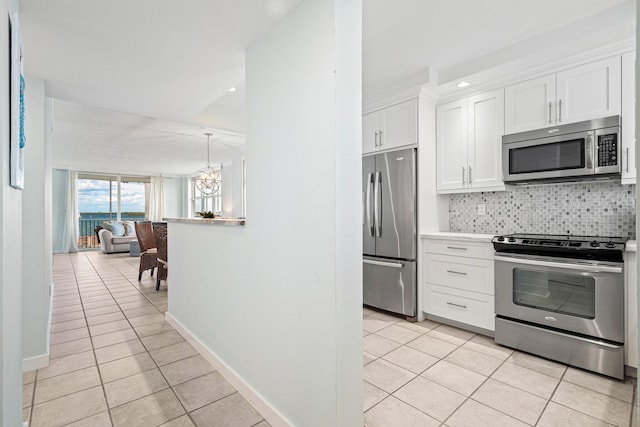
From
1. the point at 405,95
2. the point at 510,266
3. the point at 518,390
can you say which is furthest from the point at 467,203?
the point at 518,390

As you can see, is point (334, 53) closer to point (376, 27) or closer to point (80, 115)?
point (376, 27)

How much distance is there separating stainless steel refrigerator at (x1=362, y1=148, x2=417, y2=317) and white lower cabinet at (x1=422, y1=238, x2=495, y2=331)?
16 centimetres

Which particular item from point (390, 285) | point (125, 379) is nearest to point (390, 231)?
point (390, 285)

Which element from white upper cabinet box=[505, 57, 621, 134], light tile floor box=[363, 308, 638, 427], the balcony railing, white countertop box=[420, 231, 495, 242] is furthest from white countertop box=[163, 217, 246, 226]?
the balcony railing

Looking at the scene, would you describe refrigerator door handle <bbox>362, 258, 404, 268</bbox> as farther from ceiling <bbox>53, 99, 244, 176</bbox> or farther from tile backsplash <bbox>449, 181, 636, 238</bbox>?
ceiling <bbox>53, 99, 244, 176</bbox>

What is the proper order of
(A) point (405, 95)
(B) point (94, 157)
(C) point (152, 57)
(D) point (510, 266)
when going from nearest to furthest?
1. (C) point (152, 57)
2. (D) point (510, 266)
3. (A) point (405, 95)
4. (B) point (94, 157)

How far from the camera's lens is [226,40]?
1.94 meters

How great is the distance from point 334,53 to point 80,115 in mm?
4608

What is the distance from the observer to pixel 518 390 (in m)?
1.99

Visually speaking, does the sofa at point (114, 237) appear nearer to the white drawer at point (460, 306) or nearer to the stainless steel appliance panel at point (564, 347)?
the white drawer at point (460, 306)

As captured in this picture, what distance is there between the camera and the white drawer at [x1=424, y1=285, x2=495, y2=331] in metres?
2.80

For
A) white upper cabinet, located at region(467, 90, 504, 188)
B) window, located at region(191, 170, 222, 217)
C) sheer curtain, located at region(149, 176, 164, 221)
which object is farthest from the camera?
sheer curtain, located at region(149, 176, 164, 221)

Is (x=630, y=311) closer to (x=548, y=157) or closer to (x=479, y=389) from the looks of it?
(x=479, y=389)

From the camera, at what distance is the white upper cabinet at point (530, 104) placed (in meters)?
2.60
